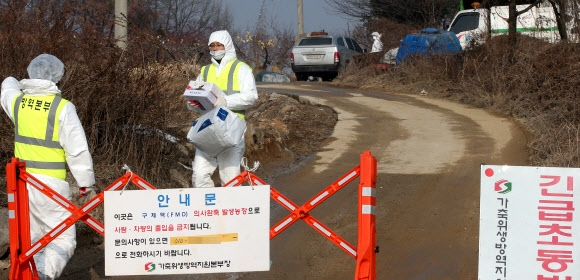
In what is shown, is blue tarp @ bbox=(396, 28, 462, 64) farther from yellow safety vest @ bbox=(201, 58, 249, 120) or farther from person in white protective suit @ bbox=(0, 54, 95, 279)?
person in white protective suit @ bbox=(0, 54, 95, 279)

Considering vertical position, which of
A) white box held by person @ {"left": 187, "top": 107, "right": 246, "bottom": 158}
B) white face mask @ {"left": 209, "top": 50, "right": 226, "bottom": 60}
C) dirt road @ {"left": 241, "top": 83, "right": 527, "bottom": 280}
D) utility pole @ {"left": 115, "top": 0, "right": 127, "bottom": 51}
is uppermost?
utility pole @ {"left": 115, "top": 0, "right": 127, "bottom": 51}

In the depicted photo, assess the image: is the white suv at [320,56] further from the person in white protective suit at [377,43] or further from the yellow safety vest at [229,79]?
the yellow safety vest at [229,79]

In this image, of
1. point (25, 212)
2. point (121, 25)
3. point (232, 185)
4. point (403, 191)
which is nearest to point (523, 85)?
point (403, 191)

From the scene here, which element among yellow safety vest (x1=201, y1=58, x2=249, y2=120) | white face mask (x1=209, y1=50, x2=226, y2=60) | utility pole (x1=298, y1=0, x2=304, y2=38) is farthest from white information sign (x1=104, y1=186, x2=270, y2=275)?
utility pole (x1=298, y1=0, x2=304, y2=38)

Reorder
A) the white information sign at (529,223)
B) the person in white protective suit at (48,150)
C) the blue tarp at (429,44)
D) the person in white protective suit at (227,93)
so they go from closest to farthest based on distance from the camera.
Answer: the white information sign at (529,223)
the person in white protective suit at (48,150)
the person in white protective suit at (227,93)
the blue tarp at (429,44)

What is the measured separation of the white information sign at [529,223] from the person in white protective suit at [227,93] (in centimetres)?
266

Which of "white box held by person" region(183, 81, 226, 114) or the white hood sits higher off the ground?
the white hood

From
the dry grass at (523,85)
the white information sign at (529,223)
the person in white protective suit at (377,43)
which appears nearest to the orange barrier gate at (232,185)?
the white information sign at (529,223)

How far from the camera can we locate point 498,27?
2072 cm

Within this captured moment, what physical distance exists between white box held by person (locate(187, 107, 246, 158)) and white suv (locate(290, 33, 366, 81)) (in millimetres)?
20531

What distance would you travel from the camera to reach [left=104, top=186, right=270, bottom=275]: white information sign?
5.41 m

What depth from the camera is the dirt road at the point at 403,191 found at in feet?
23.6

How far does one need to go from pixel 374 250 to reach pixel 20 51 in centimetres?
508

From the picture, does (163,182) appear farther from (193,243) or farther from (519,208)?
(519,208)
